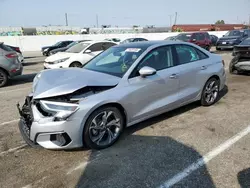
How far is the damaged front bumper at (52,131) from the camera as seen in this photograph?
3152mm

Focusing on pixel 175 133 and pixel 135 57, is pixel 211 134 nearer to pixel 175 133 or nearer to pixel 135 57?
pixel 175 133

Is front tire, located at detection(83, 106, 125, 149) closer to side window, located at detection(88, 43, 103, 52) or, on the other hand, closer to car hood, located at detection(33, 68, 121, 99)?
car hood, located at detection(33, 68, 121, 99)

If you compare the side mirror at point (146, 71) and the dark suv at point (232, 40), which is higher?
the side mirror at point (146, 71)

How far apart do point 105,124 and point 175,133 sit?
130 cm

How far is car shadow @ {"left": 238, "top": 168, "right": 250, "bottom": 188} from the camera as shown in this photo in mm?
2764

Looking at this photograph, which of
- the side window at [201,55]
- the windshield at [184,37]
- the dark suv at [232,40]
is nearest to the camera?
the side window at [201,55]

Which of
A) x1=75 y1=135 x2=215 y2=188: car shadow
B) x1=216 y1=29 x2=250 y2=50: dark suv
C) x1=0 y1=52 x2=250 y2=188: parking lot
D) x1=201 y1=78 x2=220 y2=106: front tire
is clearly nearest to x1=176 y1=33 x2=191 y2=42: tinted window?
x1=216 y1=29 x2=250 y2=50: dark suv

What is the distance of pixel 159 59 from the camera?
4.38 meters

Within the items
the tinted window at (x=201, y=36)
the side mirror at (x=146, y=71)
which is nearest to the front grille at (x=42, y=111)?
the side mirror at (x=146, y=71)

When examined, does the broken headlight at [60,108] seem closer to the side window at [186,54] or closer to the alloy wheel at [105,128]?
the alloy wheel at [105,128]

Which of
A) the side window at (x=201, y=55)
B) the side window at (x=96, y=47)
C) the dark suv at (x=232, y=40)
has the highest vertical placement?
the side window at (x=201, y=55)

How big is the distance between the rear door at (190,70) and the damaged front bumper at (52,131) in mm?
2334

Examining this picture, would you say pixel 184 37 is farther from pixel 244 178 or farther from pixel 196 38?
pixel 244 178

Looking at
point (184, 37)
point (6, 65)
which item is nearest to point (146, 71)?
point (6, 65)
